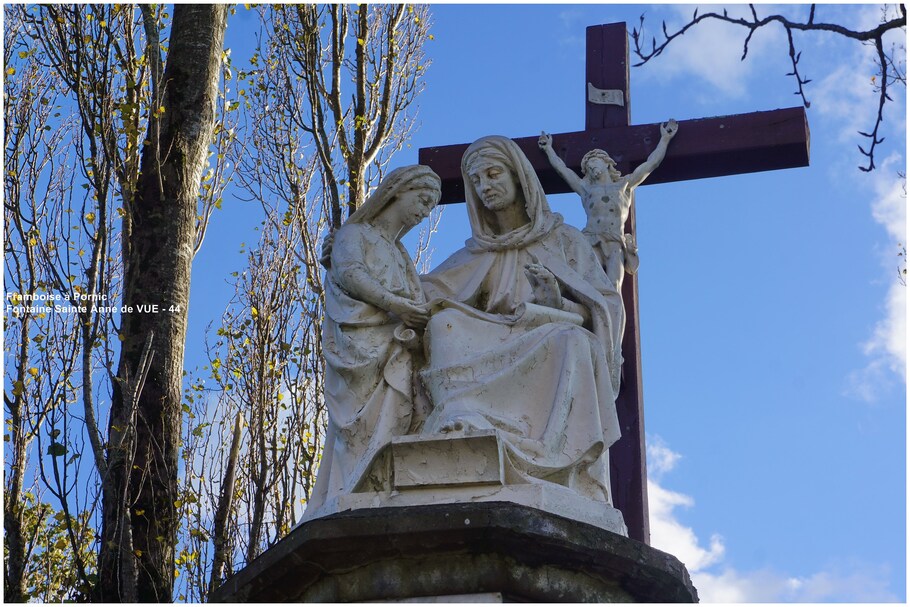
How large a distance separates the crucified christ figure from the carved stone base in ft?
6.28

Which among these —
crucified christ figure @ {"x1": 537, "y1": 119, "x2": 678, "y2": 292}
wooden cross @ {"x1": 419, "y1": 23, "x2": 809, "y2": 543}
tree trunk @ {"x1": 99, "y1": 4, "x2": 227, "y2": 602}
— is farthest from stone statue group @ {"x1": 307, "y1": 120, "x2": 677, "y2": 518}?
tree trunk @ {"x1": 99, "y1": 4, "x2": 227, "y2": 602}

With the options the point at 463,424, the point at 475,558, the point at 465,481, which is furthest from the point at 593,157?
the point at 475,558

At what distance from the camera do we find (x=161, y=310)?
1045cm

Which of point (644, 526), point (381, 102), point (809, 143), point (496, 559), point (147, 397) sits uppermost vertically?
point (381, 102)

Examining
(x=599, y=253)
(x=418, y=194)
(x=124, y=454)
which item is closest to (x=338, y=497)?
(x=418, y=194)

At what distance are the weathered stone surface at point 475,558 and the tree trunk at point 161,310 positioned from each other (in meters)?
3.40

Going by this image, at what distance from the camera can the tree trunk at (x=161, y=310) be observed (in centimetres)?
952

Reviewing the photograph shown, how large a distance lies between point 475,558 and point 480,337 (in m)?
1.28

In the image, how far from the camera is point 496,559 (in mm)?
5941

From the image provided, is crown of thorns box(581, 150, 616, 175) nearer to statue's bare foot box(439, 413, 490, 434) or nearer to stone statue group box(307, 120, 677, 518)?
stone statue group box(307, 120, 677, 518)

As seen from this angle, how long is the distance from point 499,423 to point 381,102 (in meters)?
5.48

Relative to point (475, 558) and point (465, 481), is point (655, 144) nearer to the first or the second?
point (465, 481)

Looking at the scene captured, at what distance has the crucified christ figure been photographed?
330 inches

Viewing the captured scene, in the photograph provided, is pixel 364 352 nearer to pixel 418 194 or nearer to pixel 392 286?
pixel 392 286
